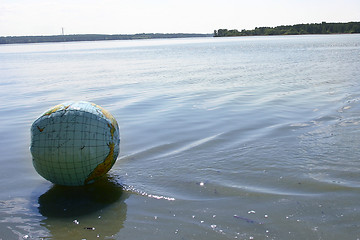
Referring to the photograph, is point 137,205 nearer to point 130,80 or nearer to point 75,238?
point 75,238

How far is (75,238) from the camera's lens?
175 inches

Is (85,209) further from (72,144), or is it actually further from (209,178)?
(209,178)

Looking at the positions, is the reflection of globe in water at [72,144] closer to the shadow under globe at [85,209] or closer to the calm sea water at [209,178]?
the shadow under globe at [85,209]

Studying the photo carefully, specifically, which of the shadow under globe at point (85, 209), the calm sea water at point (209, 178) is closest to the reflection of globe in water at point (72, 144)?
the shadow under globe at point (85, 209)

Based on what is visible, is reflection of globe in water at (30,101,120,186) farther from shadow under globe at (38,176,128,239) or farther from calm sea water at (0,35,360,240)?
calm sea water at (0,35,360,240)

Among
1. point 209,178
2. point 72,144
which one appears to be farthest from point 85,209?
point 209,178

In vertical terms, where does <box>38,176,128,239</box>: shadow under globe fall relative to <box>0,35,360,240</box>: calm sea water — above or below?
below

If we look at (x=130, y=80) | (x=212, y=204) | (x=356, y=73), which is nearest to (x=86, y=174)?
(x=212, y=204)

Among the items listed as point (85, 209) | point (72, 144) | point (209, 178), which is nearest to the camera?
point (85, 209)

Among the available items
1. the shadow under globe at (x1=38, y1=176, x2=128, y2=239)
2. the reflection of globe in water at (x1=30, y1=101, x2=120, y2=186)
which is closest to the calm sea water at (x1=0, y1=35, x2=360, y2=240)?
the shadow under globe at (x1=38, y1=176, x2=128, y2=239)

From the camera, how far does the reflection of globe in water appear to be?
5.38 metres

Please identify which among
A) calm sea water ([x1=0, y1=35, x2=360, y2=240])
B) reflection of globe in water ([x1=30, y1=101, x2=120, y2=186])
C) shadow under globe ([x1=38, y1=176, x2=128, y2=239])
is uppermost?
reflection of globe in water ([x1=30, y1=101, x2=120, y2=186])

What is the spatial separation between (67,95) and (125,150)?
26.2 feet

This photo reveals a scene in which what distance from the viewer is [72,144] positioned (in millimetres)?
5352
